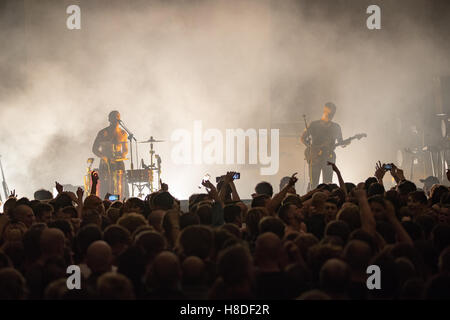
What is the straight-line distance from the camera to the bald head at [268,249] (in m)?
3.41

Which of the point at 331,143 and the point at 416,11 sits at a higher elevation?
the point at 416,11

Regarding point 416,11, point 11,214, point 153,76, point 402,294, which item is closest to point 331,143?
point 416,11

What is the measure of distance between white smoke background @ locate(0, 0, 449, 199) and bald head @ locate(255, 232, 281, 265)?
1336 centimetres

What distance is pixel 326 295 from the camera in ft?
9.75

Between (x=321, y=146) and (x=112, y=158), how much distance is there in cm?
466

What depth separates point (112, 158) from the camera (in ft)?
44.8

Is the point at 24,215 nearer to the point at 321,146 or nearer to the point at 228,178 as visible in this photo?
the point at 228,178

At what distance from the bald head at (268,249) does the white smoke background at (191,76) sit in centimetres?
1336

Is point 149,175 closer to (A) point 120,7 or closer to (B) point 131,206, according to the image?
(A) point 120,7

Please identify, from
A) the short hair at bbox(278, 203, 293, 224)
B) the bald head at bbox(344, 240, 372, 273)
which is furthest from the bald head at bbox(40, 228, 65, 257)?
the short hair at bbox(278, 203, 293, 224)

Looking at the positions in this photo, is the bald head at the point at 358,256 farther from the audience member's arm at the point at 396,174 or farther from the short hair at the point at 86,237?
the audience member's arm at the point at 396,174

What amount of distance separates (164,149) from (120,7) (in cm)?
430

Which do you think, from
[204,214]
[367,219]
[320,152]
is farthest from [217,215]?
[320,152]

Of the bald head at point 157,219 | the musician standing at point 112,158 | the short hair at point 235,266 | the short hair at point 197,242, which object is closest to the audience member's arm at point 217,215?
the bald head at point 157,219
